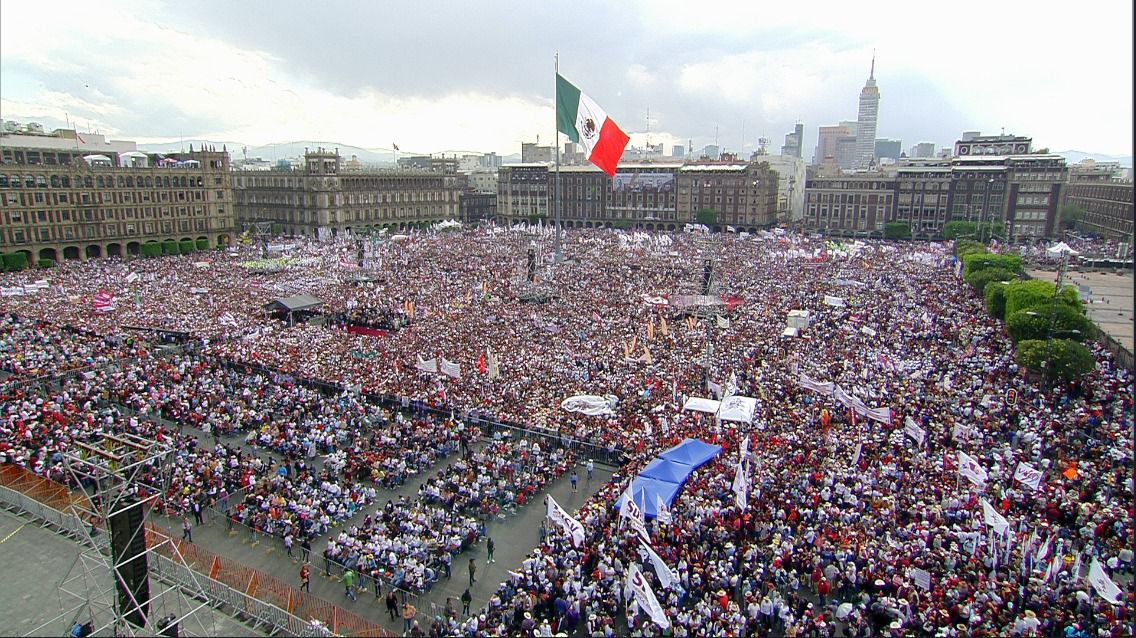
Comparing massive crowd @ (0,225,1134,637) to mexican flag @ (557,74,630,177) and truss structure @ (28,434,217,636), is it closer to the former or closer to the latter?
truss structure @ (28,434,217,636)

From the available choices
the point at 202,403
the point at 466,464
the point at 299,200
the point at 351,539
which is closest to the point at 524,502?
the point at 466,464

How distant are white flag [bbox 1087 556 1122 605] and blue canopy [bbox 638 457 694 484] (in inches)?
333

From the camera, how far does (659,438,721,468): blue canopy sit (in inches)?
765

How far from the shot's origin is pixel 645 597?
1306cm

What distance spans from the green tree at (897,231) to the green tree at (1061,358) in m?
74.7

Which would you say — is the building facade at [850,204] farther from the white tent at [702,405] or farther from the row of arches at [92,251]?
the white tent at [702,405]

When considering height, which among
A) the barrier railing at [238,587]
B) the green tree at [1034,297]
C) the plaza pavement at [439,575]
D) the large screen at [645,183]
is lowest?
the plaza pavement at [439,575]

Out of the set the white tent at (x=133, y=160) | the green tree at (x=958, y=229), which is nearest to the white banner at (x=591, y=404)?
the white tent at (x=133, y=160)

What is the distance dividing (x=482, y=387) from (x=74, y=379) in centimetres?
1547

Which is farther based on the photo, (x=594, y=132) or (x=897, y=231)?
(x=897, y=231)

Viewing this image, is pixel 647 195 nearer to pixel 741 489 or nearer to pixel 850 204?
pixel 850 204

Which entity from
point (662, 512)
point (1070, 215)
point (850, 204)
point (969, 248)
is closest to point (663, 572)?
point (662, 512)

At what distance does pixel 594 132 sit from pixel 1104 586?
81.4 feet

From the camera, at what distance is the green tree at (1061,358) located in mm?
26703
